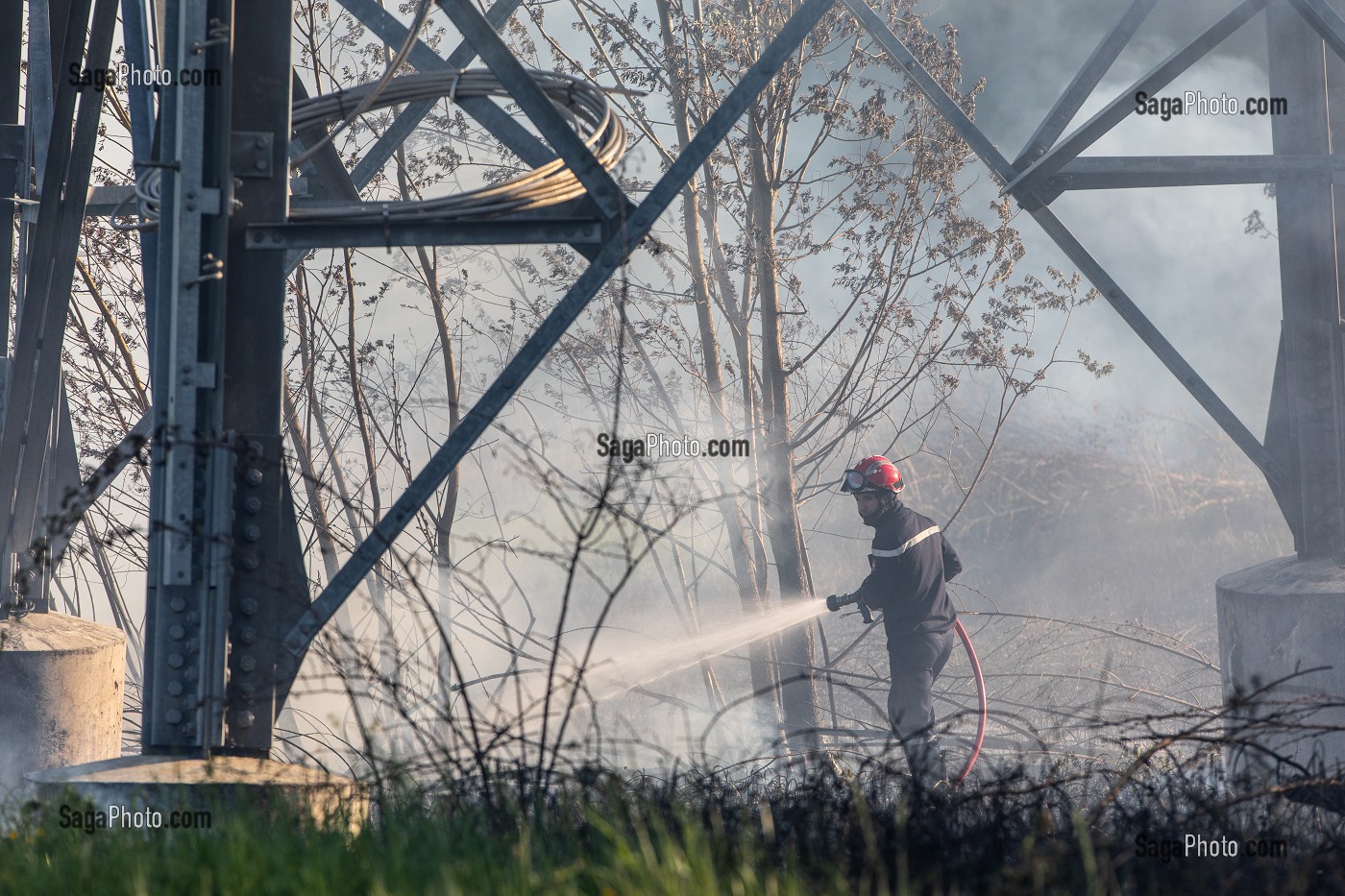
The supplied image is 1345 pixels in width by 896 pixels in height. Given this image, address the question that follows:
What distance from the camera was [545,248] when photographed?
33.9 feet

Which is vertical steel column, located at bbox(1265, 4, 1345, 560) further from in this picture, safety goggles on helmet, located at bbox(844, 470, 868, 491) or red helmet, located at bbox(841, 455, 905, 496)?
safety goggles on helmet, located at bbox(844, 470, 868, 491)

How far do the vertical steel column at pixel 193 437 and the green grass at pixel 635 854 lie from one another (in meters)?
0.51

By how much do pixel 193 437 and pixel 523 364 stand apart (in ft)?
3.38

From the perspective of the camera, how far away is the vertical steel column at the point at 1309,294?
6664 mm

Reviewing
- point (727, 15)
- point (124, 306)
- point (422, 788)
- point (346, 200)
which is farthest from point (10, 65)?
point (727, 15)

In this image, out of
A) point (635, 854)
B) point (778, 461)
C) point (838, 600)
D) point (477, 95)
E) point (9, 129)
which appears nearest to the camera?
point (635, 854)

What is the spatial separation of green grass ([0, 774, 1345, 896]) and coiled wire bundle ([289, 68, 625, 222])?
A: 75.3 inches

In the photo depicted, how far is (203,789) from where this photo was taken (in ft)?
10.2

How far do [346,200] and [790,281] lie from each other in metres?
5.77

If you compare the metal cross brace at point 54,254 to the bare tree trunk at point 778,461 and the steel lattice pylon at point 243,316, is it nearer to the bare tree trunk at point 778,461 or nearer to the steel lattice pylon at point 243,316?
the steel lattice pylon at point 243,316

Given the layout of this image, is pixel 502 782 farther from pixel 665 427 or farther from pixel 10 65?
pixel 665 427

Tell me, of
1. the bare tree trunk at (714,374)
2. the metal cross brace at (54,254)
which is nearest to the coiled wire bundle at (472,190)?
the metal cross brace at (54,254)

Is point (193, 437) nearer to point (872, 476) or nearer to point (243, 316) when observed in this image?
point (243, 316)

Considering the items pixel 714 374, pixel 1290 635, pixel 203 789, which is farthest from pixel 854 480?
pixel 203 789
